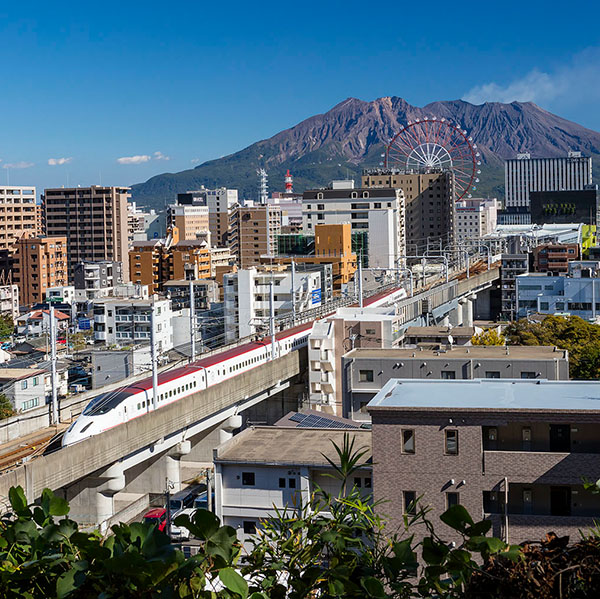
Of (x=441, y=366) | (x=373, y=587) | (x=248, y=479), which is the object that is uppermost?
(x=373, y=587)

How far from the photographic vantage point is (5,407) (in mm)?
16734

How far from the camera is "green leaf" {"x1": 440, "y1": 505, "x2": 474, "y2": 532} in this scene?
1877 mm

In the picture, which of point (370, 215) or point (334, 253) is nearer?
point (334, 253)

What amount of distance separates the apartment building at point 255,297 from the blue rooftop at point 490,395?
17.0 meters

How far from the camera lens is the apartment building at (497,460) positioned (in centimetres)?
635

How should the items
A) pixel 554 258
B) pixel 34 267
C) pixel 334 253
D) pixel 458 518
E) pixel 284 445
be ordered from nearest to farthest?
pixel 458 518
pixel 284 445
pixel 554 258
pixel 334 253
pixel 34 267

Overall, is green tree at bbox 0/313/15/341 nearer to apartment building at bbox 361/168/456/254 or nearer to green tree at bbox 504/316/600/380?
green tree at bbox 504/316/600/380

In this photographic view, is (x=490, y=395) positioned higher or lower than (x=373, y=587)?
lower

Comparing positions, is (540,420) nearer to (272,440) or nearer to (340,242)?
(272,440)

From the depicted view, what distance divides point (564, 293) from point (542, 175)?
3293 inches

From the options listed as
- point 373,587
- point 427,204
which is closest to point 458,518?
point 373,587

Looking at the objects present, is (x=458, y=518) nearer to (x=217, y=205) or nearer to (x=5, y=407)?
(x=5, y=407)

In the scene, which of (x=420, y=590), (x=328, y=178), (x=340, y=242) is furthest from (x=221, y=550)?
(x=328, y=178)

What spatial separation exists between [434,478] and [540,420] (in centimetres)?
89
